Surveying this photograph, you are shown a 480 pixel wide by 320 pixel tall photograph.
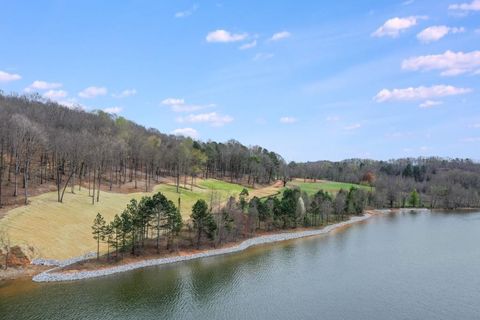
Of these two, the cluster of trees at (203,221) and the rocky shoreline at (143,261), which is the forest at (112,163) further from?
the rocky shoreline at (143,261)

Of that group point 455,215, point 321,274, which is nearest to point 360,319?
point 321,274

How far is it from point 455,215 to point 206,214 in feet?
293

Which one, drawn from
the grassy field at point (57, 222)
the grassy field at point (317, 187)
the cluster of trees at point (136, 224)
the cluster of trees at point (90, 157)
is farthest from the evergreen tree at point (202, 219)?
the grassy field at point (317, 187)

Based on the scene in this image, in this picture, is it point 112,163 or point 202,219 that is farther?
point 112,163

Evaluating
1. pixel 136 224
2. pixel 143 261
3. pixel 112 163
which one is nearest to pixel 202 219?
pixel 136 224

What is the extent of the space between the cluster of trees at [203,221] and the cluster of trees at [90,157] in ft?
42.4

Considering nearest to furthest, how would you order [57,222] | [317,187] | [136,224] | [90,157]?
[136,224]
[57,222]
[90,157]
[317,187]

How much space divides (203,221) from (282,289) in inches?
797

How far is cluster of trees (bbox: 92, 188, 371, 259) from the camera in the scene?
52.9 m

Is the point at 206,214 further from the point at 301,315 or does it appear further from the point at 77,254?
the point at 301,315

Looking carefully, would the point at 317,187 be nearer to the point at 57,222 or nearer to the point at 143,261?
the point at 143,261

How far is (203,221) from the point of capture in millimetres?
59906

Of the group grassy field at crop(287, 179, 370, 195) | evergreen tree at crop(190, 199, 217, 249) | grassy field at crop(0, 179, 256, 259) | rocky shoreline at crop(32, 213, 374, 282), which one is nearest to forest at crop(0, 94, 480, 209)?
grassy field at crop(0, 179, 256, 259)

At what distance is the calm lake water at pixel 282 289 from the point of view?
118 ft
